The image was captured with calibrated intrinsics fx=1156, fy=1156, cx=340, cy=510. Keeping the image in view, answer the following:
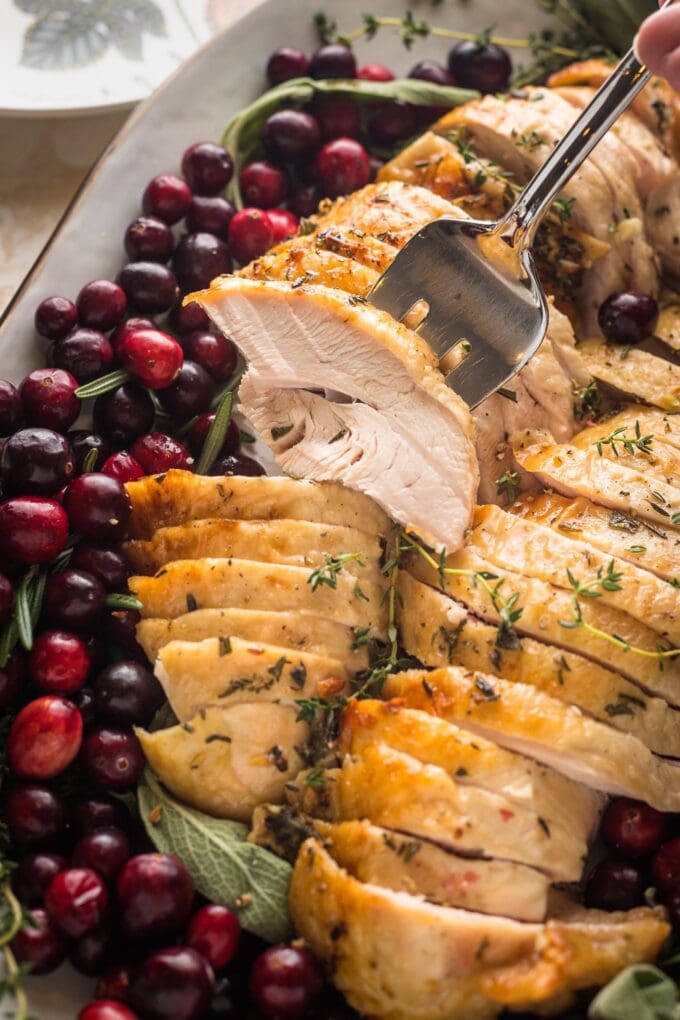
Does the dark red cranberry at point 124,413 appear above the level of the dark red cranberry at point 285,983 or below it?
above

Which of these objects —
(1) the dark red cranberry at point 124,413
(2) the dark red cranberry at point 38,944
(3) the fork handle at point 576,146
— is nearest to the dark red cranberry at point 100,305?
(1) the dark red cranberry at point 124,413

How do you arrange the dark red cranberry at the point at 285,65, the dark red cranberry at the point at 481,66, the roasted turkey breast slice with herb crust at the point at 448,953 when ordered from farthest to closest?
the dark red cranberry at the point at 481,66 < the dark red cranberry at the point at 285,65 < the roasted turkey breast slice with herb crust at the point at 448,953

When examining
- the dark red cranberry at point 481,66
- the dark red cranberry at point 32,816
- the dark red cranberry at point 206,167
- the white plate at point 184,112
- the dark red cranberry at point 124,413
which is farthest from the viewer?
the dark red cranberry at point 481,66

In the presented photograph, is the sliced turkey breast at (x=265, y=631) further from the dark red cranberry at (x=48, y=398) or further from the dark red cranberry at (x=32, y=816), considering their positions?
the dark red cranberry at (x=48, y=398)

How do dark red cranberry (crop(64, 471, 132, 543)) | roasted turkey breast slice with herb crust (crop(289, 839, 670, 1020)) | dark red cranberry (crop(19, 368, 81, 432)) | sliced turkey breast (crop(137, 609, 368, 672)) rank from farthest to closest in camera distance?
dark red cranberry (crop(19, 368, 81, 432)), dark red cranberry (crop(64, 471, 132, 543)), sliced turkey breast (crop(137, 609, 368, 672)), roasted turkey breast slice with herb crust (crop(289, 839, 670, 1020))

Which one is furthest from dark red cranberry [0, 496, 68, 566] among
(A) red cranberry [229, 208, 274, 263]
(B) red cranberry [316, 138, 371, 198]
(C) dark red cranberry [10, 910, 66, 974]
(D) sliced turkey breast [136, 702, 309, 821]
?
(B) red cranberry [316, 138, 371, 198]

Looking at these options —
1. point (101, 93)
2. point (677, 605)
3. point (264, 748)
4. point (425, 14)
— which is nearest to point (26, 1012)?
point (264, 748)

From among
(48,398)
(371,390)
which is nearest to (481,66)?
(371,390)

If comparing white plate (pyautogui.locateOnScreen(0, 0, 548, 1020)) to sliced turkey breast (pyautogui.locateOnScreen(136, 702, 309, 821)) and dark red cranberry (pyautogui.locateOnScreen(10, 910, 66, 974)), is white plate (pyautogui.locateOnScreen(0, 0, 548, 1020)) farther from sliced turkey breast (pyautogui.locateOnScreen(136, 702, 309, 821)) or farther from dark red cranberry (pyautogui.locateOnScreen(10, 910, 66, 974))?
dark red cranberry (pyautogui.locateOnScreen(10, 910, 66, 974))

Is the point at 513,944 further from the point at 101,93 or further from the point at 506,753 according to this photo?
the point at 101,93
